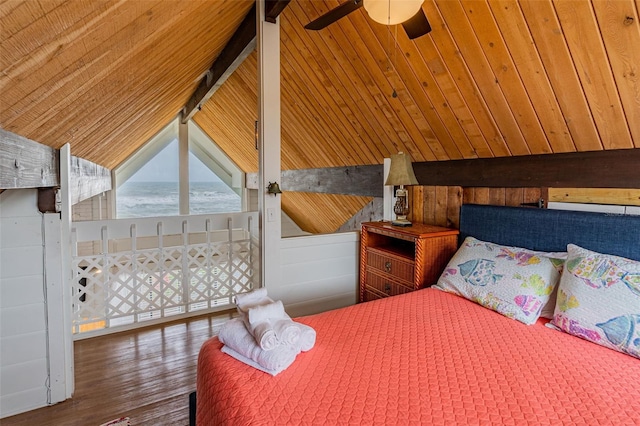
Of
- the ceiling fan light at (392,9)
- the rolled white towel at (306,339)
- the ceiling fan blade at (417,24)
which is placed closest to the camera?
the rolled white towel at (306,339)

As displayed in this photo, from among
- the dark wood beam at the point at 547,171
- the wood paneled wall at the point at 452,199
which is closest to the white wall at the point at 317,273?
the wood paneled wall at the point at 452,199

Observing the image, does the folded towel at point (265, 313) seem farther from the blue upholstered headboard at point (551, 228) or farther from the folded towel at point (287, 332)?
the blue upholstered headboard at point (551, 228)

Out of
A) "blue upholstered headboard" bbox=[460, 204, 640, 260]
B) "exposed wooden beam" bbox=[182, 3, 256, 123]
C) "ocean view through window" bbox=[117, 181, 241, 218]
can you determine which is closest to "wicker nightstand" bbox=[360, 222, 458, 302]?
"blue upholstered headboard" bbox=[460, 204, 640, 260]

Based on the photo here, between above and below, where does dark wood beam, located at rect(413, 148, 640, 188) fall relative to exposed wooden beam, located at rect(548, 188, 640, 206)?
above

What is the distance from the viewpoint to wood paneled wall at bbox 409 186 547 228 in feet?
8.07

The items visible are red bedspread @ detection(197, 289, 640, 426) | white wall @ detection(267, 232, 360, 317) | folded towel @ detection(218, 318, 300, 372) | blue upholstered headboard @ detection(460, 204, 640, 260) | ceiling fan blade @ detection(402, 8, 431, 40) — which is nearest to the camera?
red bedspread @ detection(197, 289, 640, 426)

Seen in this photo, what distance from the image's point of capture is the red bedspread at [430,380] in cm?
110

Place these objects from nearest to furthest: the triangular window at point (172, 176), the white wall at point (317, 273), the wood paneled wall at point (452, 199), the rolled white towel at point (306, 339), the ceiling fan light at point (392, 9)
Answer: the rolled white towel at point (306, 339)
the ceiling fan light at point (392, 9)
the wood paneled wall at point (452, 199)
the white wall at point (317, 273)
the triangular window at point (172, 176)

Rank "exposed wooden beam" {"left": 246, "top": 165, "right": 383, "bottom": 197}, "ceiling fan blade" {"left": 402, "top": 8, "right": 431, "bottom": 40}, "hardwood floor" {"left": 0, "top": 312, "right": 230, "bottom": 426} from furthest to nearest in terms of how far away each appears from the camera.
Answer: "exposed wooden beam" {"left": 246, "top": 165, "right": 383, "bottom": 197}
"hardwood floor" {"left": 0, "top": 312, "right": 230, "bottom": 426}
"ceiling fan blade" {"left": 402, "top": 8, "right": 431, "bottom": 40}

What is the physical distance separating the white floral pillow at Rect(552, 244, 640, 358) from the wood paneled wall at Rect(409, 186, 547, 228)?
72 cm

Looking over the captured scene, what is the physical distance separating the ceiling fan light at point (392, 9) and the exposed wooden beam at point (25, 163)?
1.59 metres

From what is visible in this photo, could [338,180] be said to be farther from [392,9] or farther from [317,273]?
[392,9]

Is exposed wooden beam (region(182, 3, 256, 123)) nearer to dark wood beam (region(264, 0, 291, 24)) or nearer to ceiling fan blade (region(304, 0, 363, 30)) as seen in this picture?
dark wood beam (region(264, 0, 291, 24))

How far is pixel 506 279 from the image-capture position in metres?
1.96
